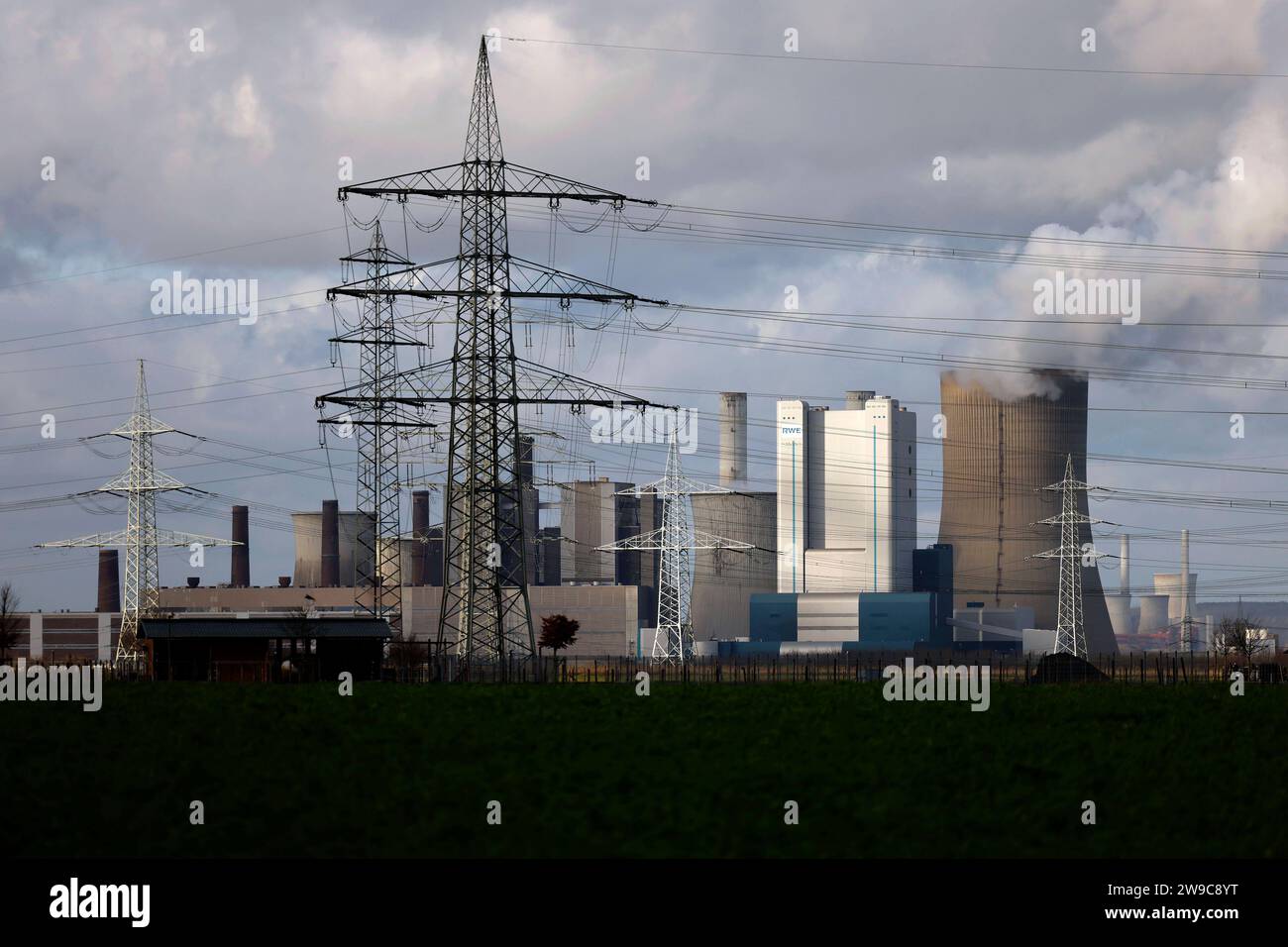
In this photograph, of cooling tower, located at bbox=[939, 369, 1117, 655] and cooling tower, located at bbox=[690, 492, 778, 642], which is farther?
cooling tower, located at bbox=[690, 492, 778, 642]

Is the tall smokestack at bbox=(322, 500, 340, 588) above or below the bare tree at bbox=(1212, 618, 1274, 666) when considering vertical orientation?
above

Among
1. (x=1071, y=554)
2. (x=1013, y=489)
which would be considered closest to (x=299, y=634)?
(x=1071, y=554)

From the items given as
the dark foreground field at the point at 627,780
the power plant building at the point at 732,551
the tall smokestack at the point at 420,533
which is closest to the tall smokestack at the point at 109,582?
the tall smokestack at the point at 420,533

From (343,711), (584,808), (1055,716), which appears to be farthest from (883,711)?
(584,808)

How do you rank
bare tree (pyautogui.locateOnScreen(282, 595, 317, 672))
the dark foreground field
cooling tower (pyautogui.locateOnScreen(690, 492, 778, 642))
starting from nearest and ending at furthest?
1. the dark foreground field
2. bare tree (pyautogui.locateOnScreen(282, 595, 317, 672))
3. cooling tower (pyautogui.locateOnScreen(690, 492, 778, 642))

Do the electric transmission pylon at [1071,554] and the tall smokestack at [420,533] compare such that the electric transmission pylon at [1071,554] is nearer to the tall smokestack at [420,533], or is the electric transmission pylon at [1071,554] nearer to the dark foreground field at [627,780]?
the tall smokestack at [420,533]

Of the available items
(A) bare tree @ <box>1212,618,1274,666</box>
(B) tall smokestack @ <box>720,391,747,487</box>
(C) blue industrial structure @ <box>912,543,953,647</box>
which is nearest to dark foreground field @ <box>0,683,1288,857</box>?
(A) bare tree @ <box>1212,618,1274,666</box>

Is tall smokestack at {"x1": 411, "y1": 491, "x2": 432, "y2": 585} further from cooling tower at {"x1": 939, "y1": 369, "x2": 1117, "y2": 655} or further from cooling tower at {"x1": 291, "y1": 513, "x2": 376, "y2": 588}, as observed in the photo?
cooling tower at {"x1": 939, "y1": 369, "x2": 1117, "y2": 655}
